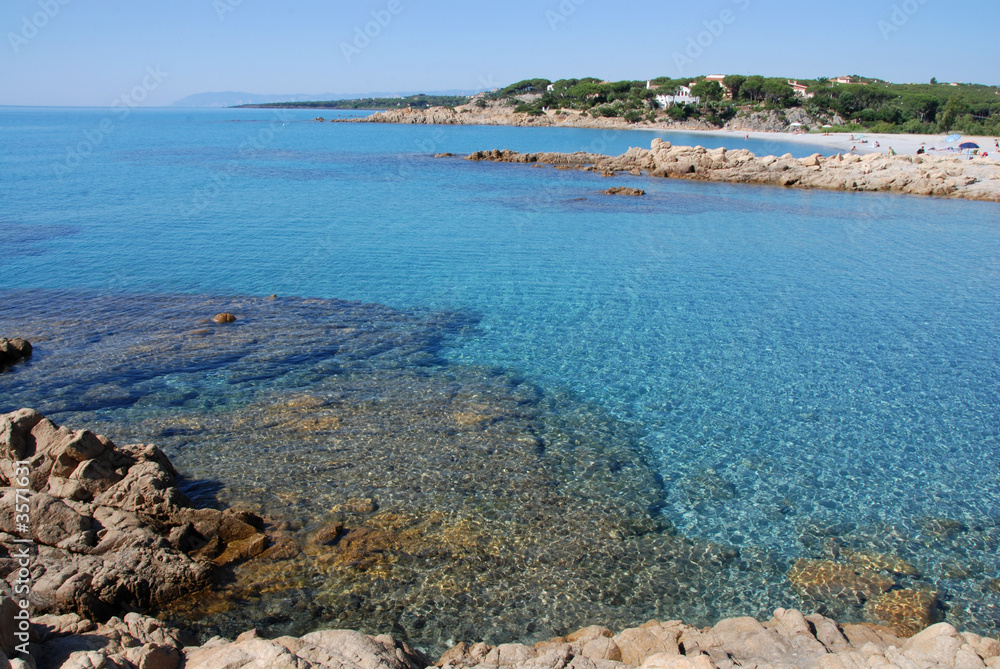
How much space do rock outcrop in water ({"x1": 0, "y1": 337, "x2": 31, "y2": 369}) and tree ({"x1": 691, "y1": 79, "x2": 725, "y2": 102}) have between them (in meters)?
130

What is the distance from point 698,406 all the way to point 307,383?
935 centimetres

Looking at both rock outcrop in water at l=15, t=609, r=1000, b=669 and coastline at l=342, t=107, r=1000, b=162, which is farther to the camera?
coastline at l=342, t=107, r=1000, b=162

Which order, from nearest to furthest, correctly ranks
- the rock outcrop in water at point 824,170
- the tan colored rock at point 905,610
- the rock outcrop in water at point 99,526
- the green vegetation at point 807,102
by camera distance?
the rock outcrop in water at point 99,526 → the tan colored rock at point 905,610 → the rock outcrop in water at point 824,170 → the green vegetation at point 807,102

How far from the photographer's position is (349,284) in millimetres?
23250

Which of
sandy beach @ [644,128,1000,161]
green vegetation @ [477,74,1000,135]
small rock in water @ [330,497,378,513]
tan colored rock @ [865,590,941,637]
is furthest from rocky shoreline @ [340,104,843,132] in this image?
small rock in water @ [330,497,378,513]

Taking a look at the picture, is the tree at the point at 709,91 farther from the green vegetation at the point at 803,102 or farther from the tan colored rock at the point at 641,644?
the tan colored rock at the point at 641,644

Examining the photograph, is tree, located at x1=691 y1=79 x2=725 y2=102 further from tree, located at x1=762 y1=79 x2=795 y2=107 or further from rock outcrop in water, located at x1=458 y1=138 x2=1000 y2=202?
rock outcrop in water, located at x1=458 y1=138 x2=1000 y2=202

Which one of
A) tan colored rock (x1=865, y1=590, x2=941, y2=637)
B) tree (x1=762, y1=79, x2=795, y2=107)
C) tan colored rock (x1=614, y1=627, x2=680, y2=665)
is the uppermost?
tree (x1=762, y1=79, x2=795, y2=107)

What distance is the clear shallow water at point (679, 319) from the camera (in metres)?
11.2

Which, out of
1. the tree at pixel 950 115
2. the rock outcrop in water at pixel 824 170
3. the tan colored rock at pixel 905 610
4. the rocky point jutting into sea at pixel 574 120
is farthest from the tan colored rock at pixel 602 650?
the rocky point jutting into sea at pixel 574 120

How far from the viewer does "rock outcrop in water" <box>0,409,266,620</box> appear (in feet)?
25.7

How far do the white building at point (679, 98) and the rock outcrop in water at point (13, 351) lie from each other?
131598 mm

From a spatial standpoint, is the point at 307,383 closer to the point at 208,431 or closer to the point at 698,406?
the point at 208,431

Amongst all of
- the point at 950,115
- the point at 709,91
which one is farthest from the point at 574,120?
the point at 950,115
